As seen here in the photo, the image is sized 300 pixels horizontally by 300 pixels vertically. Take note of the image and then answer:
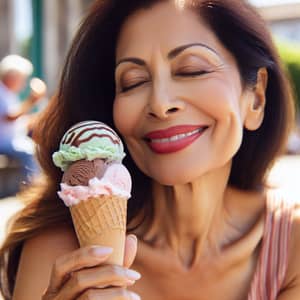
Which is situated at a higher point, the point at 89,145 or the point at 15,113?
the point at 89,145

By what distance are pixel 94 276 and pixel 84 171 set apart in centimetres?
25

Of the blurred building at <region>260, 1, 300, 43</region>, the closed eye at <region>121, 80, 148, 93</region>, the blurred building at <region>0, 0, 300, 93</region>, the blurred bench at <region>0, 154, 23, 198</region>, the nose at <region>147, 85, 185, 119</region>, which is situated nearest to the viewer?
the nose at <region>147, 85, 185, 119</region>

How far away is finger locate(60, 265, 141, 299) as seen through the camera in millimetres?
1503

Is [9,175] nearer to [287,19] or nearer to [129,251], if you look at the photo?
[129,251]

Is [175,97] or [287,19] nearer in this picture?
[175,97]

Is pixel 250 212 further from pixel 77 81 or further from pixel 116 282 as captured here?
pixel 116 282

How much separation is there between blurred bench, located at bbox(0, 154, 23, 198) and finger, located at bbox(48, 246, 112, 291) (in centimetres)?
544

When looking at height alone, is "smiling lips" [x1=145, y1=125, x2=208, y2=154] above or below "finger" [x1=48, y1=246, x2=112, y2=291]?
above

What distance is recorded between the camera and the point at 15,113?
6.53 meters

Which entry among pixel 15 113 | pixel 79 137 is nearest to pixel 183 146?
pixel 79 137

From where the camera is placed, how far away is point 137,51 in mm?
1961

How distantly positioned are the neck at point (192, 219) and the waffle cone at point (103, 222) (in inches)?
19.3

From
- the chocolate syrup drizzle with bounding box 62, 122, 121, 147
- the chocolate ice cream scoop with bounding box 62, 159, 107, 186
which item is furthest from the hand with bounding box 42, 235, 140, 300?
the chocolate syrup drizzle with bounding box 62, 122, 121, 147

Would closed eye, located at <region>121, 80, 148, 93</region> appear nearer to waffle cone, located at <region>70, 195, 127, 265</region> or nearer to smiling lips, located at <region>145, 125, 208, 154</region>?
smiling lips, located at <region>145, 125, 208, 154</region>
